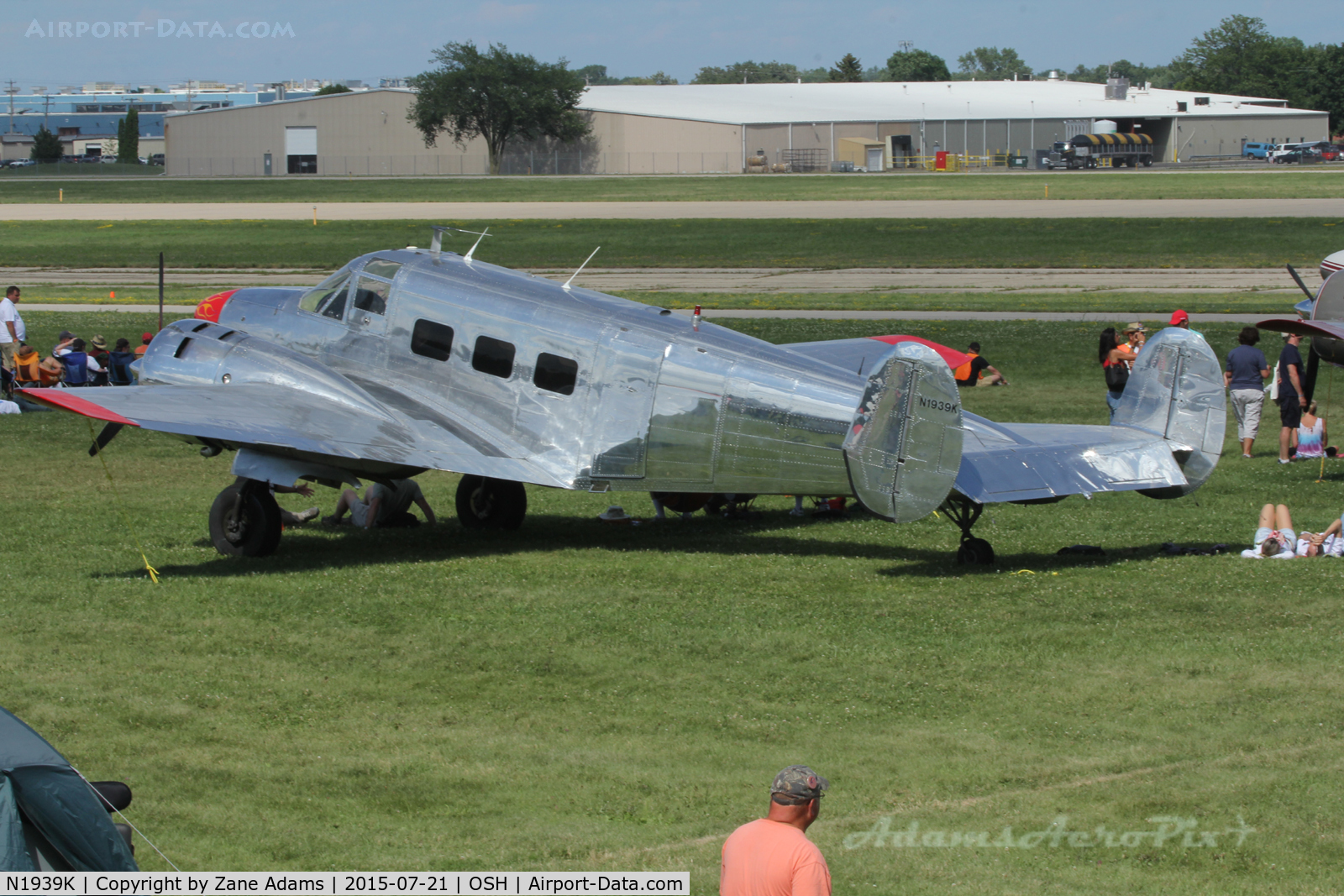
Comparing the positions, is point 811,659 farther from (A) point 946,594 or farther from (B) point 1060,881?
(B) point 1060,881

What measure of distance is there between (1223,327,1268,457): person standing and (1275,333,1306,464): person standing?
361 mm

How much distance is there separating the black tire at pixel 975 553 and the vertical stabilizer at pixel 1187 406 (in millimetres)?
1820

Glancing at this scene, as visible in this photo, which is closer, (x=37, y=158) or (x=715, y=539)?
(x=715, y=539)

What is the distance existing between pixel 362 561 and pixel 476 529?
2.43m

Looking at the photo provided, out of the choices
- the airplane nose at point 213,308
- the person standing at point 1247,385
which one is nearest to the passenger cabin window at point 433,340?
the airplane nose at point 213,308

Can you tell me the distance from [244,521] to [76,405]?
104 inches

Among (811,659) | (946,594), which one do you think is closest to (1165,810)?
(811,659)

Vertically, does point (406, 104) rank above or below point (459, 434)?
above

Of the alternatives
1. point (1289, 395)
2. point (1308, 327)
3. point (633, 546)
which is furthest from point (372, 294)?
point (1289, 395)

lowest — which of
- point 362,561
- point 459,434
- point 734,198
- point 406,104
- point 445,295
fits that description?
point 362,561

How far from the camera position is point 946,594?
1389cm

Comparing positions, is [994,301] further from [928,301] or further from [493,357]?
[493,357]

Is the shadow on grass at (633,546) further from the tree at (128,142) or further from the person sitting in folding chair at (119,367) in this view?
the tree at (128,142)

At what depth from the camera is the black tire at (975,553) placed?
15.1 meters
